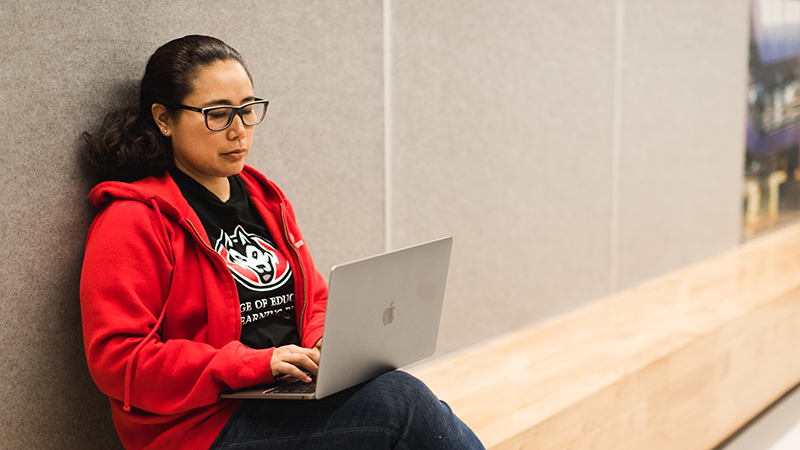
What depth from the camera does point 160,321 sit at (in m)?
1.07

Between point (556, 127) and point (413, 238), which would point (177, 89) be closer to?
point (413, 238)

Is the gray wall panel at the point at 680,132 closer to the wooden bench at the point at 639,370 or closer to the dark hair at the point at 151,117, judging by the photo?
the wooden bench at the point at 639,370

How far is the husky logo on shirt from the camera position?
3.93ft

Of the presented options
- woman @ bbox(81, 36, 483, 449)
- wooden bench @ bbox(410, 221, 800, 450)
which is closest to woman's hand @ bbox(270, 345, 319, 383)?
woman @ bbox(81, 36, 483, 449)

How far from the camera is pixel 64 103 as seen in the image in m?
1.25

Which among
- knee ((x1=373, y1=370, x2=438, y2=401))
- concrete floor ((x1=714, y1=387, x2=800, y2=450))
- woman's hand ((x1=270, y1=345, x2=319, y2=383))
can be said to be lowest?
concrete floor ((x1=714, y1=387, x2=800, y2=450))

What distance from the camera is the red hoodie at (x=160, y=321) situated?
103cm

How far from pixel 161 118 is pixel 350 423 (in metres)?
0.63

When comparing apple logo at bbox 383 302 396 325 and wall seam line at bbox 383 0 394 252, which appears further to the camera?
wall seam line at bbox 383 0 394 252

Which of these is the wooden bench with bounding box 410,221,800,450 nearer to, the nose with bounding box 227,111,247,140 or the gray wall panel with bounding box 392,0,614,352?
the gray wall panel with bounding box 392,0,614,352

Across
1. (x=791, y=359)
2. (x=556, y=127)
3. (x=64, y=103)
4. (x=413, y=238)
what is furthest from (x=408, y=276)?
(x=791, y=359)

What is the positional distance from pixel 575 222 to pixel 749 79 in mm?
1764

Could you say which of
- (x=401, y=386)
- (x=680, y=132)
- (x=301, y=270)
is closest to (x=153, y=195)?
(x=301, y=270)

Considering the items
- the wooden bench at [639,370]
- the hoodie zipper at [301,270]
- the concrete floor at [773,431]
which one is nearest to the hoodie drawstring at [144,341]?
the hoodie zipper at [301,270]
